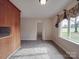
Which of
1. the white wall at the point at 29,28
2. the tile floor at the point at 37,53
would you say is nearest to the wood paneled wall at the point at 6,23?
the tile floor at the point at 37,53

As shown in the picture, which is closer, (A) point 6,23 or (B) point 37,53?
(A) point 6,23

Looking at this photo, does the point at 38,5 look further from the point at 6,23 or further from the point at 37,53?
the point at 37,53

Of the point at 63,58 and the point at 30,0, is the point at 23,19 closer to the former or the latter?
the point at 30,0

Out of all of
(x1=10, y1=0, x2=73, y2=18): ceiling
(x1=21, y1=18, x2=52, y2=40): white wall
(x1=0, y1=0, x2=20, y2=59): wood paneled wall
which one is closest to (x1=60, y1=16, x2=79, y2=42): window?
(x1=10, y1=0, x2=73, y2=18): ceiling

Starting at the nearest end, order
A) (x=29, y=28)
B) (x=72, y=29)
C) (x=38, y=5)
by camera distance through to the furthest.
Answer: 1. (x=72, y=29)
2. (x=38, y=5)
3. (x=29, y=28)

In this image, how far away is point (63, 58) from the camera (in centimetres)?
488

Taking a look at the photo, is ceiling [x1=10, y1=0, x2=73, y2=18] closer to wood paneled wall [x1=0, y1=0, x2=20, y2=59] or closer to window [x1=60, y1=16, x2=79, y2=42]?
wood paneled wall [x1=0, y1=0, x2=20, y2=59]

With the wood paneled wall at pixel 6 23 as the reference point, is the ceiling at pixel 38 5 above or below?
above

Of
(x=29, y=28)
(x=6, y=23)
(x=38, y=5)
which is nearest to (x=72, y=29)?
(x=38, y=5)

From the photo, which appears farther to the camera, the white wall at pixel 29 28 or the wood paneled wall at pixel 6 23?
the white wall at pixel 29 28

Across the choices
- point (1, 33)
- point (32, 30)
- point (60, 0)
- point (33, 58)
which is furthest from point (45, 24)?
point (1, 33)

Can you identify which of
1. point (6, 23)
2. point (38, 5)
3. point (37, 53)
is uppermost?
point (38, 5)

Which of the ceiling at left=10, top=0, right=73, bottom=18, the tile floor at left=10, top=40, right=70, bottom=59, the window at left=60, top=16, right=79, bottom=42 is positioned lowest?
the tile floor at left=10, top=40, right=70, bottom=59

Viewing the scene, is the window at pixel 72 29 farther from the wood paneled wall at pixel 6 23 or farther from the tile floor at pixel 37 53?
the wood paneled wall at pixel 6 23
